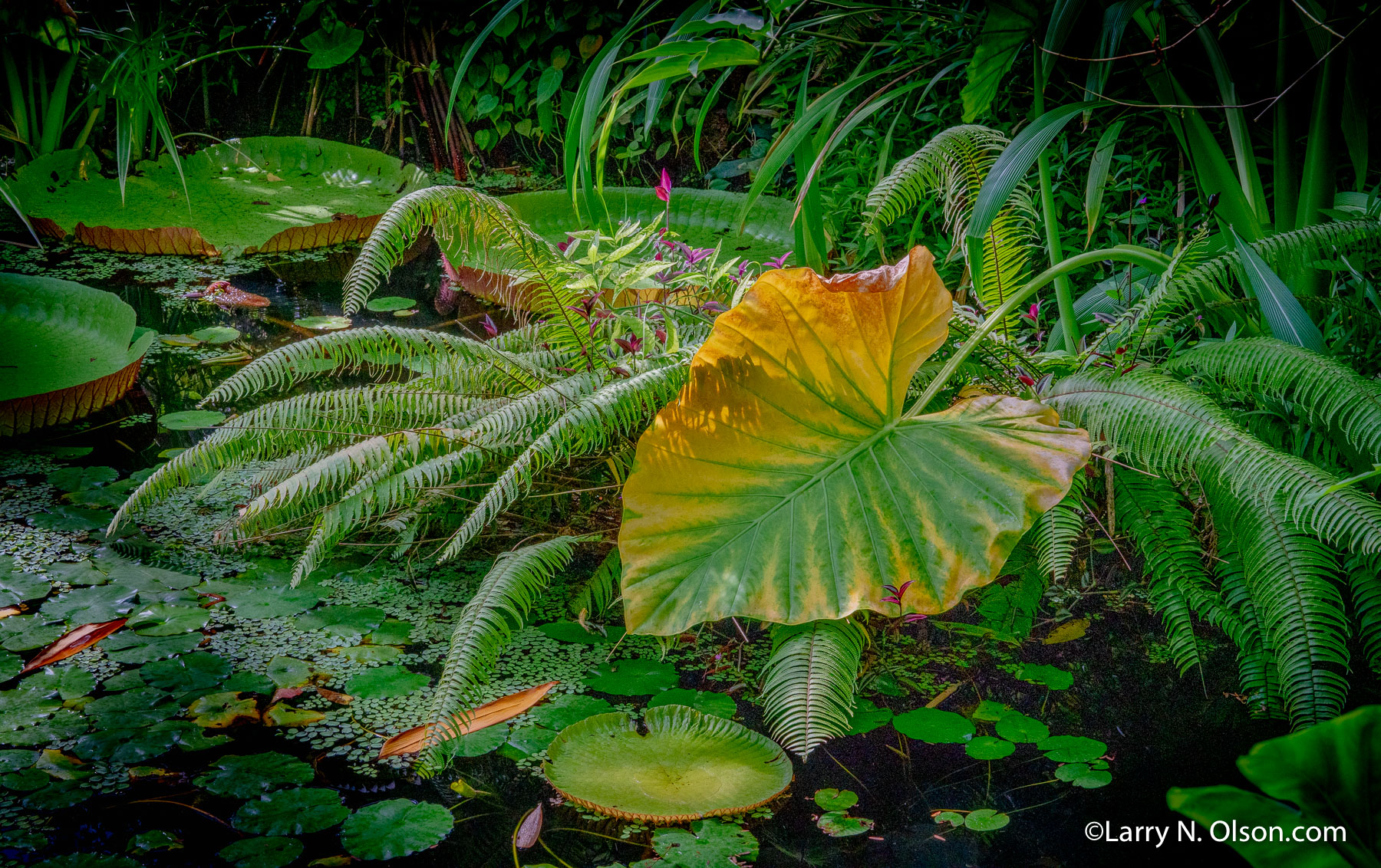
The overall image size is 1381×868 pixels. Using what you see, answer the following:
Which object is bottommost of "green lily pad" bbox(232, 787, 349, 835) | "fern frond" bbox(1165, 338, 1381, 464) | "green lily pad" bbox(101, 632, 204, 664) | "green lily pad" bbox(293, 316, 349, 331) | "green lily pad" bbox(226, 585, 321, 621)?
"green lily pad" bbox(101, 632, 204, 664)

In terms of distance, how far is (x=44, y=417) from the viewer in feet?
6.70

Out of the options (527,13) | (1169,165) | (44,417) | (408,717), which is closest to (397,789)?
(408,717)

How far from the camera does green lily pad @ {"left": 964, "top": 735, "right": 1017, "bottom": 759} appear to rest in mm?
1148

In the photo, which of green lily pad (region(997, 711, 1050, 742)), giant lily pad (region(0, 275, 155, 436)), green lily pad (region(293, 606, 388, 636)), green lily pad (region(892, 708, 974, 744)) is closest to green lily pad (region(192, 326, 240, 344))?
giant lily pad (region(0, 275, 155, 436))

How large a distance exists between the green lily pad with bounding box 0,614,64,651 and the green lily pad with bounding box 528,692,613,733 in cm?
74

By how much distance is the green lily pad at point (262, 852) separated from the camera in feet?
3.17

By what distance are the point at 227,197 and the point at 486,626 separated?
276cm

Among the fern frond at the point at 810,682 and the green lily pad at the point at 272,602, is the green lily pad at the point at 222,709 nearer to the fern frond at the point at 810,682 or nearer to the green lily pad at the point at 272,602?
the green lily pad at the point at 272,602

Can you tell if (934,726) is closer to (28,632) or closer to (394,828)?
(394,828)

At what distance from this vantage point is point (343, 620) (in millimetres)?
1443

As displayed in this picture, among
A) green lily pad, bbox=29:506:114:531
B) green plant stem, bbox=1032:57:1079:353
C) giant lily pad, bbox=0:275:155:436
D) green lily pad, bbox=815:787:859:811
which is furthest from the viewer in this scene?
giant lily pad, bbox=0:275:155:436

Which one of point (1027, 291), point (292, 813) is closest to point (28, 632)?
point (292, 813)

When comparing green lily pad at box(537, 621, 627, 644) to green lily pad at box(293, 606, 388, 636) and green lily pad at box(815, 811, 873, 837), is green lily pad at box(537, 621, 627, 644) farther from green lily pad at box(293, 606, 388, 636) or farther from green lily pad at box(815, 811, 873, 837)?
green lily pad at box(815, 811, 873, 837)

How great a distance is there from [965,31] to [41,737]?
2.67 meters
